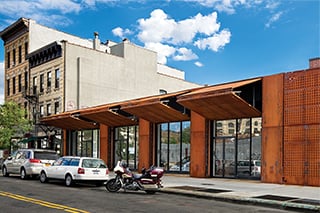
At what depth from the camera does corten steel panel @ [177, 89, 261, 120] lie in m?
20.5

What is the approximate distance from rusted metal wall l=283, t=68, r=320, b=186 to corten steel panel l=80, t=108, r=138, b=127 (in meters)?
12.5

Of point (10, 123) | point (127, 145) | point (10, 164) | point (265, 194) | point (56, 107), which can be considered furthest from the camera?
point (56, 107)

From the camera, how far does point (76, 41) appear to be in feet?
146

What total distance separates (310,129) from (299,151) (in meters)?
1.12

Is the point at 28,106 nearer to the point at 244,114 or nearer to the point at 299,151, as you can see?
the point at 244,114

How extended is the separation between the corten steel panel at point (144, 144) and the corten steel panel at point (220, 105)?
5638 millimetres

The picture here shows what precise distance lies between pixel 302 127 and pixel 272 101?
6.53ft

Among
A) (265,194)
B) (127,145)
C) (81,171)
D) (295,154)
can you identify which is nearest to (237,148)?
(295,154)

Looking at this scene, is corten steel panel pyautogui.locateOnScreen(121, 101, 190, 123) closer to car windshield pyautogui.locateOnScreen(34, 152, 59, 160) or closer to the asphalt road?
car windshield pyautogui.locateOnScreen(34, 152, 59, 160)

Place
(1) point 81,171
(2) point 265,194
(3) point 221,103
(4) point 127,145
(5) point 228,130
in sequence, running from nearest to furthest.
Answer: (2) point 265,194 → (1) point 81,171 → (3) point 221,103 → (5) point 228,130 → (4) point 127,145

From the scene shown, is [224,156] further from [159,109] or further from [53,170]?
[53,170]

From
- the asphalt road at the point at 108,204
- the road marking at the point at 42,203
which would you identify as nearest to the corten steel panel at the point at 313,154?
the asphalt road at the point at 108,204

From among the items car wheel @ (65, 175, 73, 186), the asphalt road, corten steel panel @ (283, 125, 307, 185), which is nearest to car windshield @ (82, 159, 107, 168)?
car wheel @ (65, 175, 73, 186)

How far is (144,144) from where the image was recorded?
2811 cm
